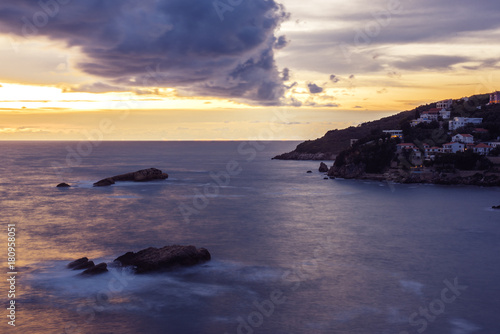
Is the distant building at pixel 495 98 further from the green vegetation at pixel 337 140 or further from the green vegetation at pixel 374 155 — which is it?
the green vegetation at pixel 374 155

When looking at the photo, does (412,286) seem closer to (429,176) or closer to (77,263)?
(77,263)

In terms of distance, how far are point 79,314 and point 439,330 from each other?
775 inches

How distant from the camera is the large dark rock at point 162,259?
3122cm

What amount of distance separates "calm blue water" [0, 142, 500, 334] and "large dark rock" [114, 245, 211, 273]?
3.40 ft

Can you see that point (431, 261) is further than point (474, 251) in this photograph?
No

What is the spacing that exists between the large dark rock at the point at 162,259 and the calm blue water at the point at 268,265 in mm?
1036

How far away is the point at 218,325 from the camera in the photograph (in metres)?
23.6

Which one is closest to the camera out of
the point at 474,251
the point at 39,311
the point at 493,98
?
the point at 39,311

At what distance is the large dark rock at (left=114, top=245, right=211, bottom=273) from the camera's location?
1229 inches

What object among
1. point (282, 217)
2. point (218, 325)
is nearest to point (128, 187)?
point (282, 217)

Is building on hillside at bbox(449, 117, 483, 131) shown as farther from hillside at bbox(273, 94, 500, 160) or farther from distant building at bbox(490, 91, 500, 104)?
distant building at bbox(490, 91, 500, 104)

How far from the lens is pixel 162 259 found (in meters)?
31.6

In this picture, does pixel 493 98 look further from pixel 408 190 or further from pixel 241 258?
pixel 241 258

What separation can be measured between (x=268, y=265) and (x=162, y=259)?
823 cm
